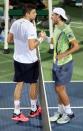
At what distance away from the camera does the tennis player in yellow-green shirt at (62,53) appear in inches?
297

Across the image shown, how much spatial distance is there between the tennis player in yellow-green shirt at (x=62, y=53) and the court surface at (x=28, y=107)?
221mm

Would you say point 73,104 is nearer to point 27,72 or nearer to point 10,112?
point 10,112

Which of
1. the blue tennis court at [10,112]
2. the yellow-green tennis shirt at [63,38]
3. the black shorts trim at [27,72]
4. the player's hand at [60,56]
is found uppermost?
the yellow-green tennis shirt at [63,38]

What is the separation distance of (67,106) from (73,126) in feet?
1.16

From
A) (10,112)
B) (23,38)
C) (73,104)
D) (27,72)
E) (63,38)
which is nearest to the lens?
(63,38)

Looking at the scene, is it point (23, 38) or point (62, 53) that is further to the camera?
point (23, 38)

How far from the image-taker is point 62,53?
25.0ft

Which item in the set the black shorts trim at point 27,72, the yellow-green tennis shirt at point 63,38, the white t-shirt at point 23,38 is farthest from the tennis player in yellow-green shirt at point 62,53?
the black shorts trim at point 27,72

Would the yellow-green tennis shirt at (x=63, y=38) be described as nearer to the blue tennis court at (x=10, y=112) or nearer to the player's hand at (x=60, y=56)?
the player's hand at (x=60, y=56)

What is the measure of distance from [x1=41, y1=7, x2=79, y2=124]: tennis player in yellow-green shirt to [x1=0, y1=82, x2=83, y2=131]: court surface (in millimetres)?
221

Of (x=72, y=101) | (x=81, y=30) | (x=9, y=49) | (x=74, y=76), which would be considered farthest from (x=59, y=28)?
(x=81, y=30)

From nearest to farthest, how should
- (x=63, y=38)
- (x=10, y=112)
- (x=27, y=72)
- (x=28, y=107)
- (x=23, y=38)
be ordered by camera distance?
(x=63, y=38) < (x=23, y=38) < (x=27, y=72) < (x=10, y=112) < (x=28, y=107)

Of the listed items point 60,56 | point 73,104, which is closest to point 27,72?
point 60,56

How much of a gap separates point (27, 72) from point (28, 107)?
3.36 ft
